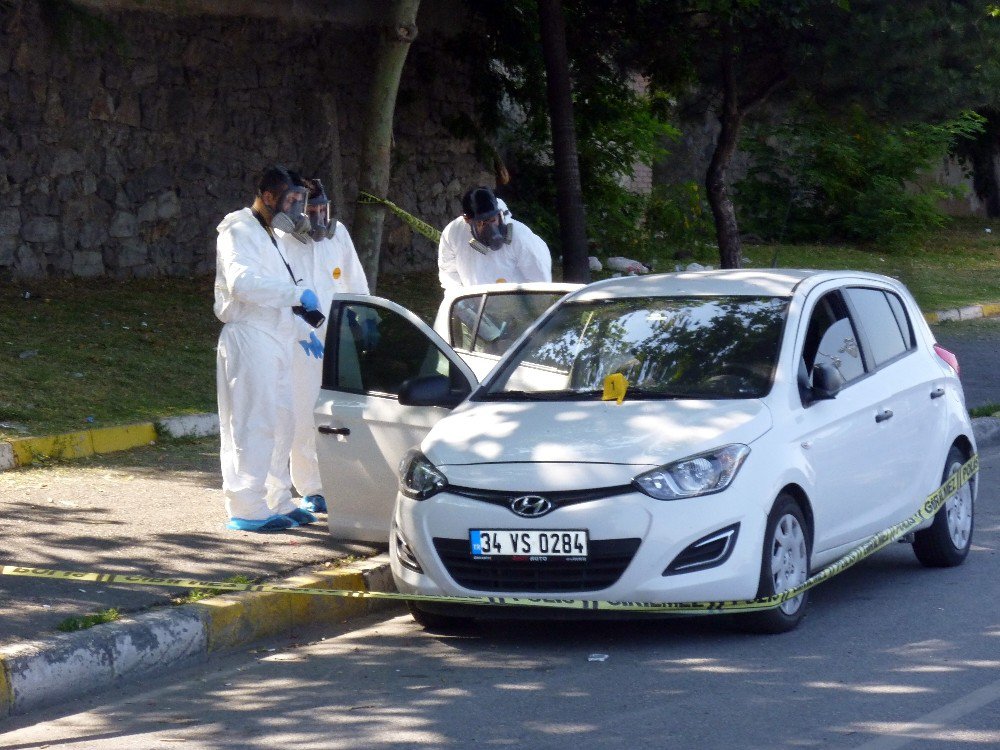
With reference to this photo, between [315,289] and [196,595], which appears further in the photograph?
[315,289]

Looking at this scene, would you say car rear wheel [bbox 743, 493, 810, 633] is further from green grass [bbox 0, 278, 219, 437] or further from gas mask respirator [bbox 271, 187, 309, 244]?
green grass [bbox 0, 278, 219, 437]

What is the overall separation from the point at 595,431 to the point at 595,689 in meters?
1.12

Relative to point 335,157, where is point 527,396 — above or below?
below

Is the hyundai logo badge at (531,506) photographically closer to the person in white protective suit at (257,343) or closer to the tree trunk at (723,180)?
the person in white protective suit at (257,343)

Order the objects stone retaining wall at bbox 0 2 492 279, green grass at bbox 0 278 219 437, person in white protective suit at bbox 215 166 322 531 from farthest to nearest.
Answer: stone retaining wall at bbox 0 2 492 279 < green grass at bbox 0 278 219 437 < person in white protective suit at bbox 215 166 322 531

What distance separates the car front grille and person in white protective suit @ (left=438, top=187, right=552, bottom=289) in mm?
4014

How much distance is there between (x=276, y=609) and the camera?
22.4 ft

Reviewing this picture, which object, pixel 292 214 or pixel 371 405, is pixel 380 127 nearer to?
pixel 292 214

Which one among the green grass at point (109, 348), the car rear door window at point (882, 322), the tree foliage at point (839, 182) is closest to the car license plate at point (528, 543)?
the car rear door window at point (882, 322)

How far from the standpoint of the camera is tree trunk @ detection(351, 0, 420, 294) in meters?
12.9

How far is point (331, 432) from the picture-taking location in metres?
7.70

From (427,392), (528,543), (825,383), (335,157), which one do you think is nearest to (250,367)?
(427,392)

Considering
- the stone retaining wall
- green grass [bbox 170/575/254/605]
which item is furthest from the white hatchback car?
the stone retaining wall

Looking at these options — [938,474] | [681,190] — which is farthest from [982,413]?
[681,190]
